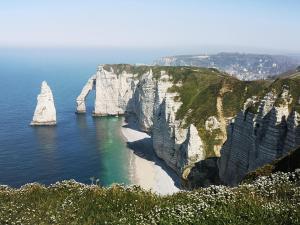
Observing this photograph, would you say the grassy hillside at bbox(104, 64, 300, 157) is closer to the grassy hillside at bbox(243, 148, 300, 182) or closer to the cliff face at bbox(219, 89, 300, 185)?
the cliff face at bbox(219, 89, 300, 185)

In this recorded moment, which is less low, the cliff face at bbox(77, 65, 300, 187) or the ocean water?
the cliff face at bbox(77, 65, 300, 187)

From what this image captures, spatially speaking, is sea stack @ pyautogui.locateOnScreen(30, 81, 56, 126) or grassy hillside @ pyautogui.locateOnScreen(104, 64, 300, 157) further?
sea stack @ pyautogui.locateOnScreen(30, 81, 56, 126)

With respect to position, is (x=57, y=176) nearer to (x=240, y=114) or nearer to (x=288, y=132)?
(x=240, y=114)

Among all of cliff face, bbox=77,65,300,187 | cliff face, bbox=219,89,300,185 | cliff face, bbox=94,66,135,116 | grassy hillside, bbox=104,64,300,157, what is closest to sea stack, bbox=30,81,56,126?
cliff face, bbox=94,66,135,116

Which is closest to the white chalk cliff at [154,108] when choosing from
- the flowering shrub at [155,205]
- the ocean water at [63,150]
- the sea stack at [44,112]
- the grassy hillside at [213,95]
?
the grassy hillside at [213,95]

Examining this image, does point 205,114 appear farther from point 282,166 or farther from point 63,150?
point 282,166

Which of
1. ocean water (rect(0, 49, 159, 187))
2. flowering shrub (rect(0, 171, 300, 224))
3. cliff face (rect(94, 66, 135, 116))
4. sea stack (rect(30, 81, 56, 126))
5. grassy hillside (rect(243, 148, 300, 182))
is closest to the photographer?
flowering shrub (rect(0, 171, 300, 224))

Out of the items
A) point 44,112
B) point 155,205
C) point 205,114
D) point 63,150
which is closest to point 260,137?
point 205,114
